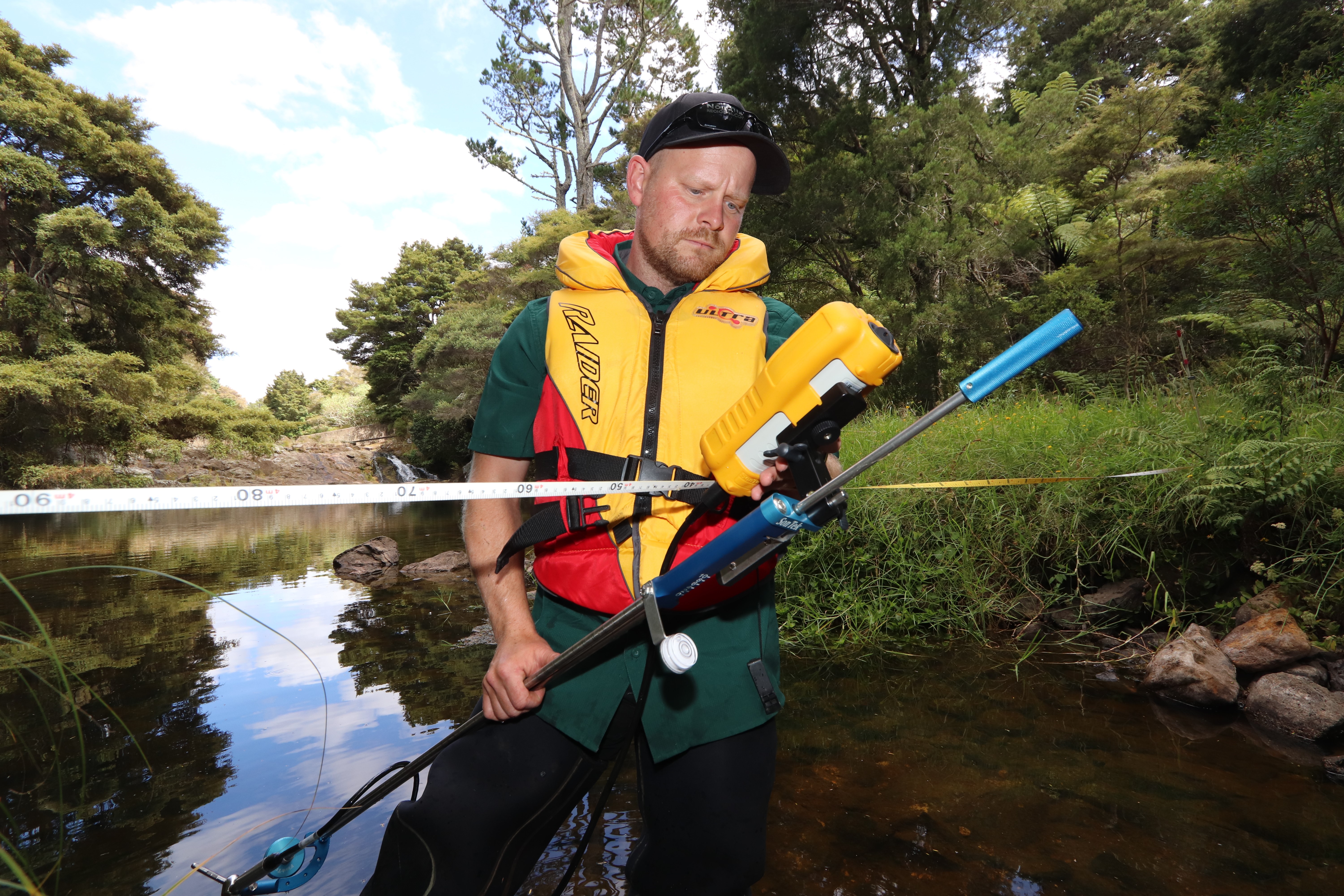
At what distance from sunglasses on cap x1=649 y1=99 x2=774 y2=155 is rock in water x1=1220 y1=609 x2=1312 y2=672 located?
438 cm

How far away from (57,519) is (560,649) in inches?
971

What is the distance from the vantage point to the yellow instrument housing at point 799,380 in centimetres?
144

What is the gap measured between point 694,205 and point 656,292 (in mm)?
280

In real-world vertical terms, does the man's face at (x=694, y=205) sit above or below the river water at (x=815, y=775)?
above

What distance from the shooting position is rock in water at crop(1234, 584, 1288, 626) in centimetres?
420

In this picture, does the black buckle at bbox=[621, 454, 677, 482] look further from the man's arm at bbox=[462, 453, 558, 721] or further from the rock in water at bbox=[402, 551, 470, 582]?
the rock in water at bbox=[402, 551, 470, 582]

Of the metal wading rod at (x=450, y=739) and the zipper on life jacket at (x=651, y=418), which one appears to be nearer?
the metal wading rod at (x=450, y=739)

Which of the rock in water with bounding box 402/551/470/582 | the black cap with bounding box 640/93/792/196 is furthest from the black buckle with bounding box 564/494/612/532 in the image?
the rock in water with bounding box 402/551/470/582

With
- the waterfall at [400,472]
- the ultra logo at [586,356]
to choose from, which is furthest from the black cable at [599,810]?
the waterfall at [400,472]

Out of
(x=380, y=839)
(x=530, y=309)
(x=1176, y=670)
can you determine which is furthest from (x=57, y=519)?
(x=1176, y=670)

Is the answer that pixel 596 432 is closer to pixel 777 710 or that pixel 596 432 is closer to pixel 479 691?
pixel 777 710

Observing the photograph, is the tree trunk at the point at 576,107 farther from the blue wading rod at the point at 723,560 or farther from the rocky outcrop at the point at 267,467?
the blue wading rod at the point at 723,560

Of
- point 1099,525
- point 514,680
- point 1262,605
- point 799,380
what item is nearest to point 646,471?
point 799,380

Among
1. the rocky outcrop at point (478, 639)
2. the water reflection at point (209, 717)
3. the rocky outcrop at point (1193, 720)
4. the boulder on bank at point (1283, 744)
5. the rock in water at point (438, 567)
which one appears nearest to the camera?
the water reflection at point (209, 717)
